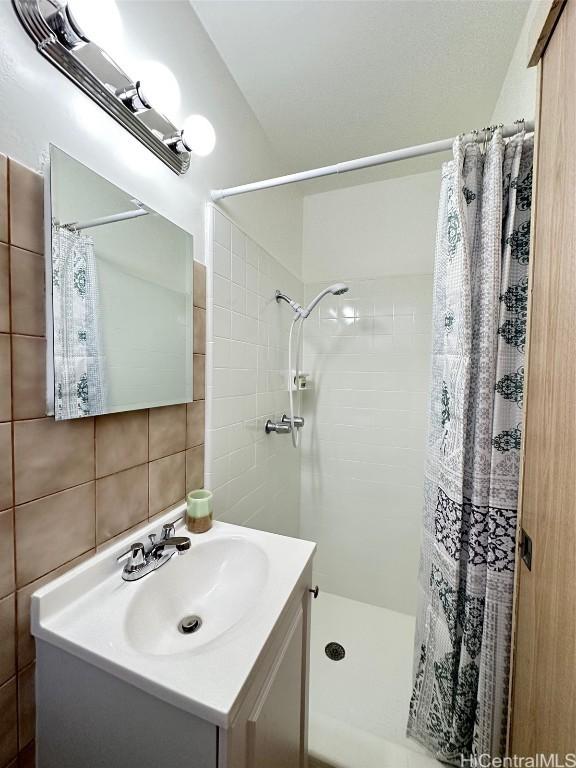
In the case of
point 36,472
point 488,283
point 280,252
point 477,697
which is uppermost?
point 280,252

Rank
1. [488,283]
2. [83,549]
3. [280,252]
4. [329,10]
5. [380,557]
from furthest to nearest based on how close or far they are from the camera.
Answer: [380,557]
[280,252]
[329,10]
[488,283]
[83,549]

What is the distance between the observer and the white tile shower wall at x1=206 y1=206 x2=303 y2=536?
114 cm

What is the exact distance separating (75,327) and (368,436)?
5.45ft

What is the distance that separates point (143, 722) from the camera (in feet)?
1.73

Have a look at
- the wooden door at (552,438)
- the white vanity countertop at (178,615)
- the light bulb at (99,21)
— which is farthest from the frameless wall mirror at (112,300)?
the wooden door at (552,438)

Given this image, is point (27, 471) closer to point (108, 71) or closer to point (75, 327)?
point (75, 327)

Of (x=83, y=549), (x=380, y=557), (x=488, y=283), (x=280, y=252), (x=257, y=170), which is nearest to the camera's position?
(x=83, y=549)

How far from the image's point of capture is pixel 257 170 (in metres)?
1.45

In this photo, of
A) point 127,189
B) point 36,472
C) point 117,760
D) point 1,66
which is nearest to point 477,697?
point 117,760

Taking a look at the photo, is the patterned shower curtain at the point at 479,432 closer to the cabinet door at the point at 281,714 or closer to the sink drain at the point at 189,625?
the cabinet door at the point at 281,714

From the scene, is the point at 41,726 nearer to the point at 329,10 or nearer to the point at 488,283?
the point at 488,283

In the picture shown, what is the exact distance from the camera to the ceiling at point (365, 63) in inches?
38.9

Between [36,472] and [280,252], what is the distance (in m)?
1.51

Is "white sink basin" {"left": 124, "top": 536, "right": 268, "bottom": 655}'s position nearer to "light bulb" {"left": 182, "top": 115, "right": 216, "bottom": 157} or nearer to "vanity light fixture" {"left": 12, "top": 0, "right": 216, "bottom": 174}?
"vanity light fixture" {"left": 12, "top": 0, "right": 216, "bottom": 174}
